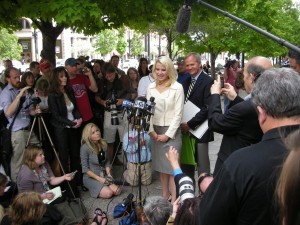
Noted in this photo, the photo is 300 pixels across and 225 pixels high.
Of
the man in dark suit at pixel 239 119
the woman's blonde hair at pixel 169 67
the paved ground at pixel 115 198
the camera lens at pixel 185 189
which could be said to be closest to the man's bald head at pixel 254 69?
the man in dark suit at pixel 239 119

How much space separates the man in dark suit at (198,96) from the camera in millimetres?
4523

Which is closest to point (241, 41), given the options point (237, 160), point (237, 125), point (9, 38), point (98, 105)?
point (98, 105)

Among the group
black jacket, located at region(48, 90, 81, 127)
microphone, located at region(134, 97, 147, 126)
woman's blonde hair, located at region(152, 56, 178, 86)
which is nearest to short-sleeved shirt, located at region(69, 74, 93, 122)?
black jacket, located at region(48, 90, 81, 127)

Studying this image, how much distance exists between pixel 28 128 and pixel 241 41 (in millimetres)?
14227

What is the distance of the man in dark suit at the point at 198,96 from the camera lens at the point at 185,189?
168 centimetres

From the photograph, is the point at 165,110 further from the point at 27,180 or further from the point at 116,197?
the point at 27,180

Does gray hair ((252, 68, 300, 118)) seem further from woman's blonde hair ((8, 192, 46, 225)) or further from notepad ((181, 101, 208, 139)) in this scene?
notepad ((181, 101, 208, 139))

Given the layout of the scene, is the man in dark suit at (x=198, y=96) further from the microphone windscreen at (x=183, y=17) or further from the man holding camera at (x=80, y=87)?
the man holding camera at (x=80, y=87)

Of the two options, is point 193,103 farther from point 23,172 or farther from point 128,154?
point 23,172

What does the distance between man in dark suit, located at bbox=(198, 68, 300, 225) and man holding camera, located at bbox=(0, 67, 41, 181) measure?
12.9ft

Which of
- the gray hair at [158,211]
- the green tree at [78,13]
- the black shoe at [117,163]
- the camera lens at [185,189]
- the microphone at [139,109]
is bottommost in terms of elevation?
the black shoe at [117,163]

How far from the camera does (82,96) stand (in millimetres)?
6016

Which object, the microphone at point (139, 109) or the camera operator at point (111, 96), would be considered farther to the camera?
the camera operator at point (111, 96)

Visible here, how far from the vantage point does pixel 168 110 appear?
4594 mm
